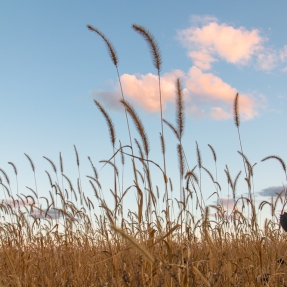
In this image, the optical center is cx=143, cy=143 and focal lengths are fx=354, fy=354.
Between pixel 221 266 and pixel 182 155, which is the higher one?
pixel 182 155

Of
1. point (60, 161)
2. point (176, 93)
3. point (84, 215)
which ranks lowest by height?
point (84, 215)

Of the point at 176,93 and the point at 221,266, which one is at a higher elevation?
the point at 176,93

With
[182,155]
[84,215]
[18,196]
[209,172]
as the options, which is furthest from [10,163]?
[182,155]

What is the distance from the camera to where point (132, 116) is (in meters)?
2.44

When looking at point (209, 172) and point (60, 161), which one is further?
point (60, 161)

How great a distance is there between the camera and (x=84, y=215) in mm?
5664

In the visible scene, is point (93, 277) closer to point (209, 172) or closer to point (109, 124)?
Answer: point (109, 124)

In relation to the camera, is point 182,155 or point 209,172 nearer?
point 182,155

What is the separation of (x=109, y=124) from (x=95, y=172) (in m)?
2.15

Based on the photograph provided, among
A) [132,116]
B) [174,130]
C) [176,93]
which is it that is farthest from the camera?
[174,130]

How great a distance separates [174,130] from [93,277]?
1563 millimetres

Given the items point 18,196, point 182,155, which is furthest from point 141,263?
point 18,196

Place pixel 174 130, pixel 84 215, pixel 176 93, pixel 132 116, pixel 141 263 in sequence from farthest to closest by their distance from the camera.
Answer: pixel 84 215 → pixel 174 130 → pixel 176 93 → pixel 132 116 → pixel 141 263

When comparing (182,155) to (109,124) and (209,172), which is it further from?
(209,172)
